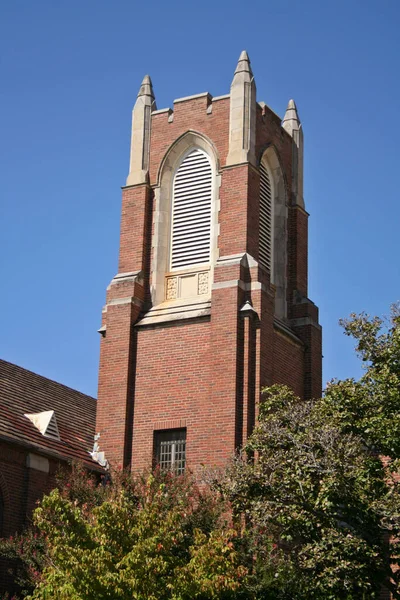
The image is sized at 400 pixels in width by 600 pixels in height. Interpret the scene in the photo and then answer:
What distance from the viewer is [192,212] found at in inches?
1218

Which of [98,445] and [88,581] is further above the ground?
[98,445]

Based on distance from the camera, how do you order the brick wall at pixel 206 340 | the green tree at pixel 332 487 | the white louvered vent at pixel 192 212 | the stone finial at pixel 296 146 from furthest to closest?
1. the stone finial at pixel 296 146
2. the white louvered vent at pixel 192 212
3. the brick wall at pixel 206 340
4. the green tree at pixel 332 487

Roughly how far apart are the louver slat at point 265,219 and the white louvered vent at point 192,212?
71.1 inches

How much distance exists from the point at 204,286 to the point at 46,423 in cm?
585

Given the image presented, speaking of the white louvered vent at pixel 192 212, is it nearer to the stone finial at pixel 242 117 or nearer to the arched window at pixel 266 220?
the stone finial at pixel 242 117

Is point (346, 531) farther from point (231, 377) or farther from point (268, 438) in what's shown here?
point (231, 377)

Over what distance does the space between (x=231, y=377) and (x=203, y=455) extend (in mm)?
2142

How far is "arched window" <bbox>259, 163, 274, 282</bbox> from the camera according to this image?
31.2m

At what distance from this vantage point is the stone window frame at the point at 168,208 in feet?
99.2

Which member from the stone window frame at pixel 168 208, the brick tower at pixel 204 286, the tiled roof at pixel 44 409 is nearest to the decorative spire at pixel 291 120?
the brick tower at pixel 204 286

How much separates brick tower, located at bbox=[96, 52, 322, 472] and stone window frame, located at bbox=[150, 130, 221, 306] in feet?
0.11

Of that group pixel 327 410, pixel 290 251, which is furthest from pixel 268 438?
pixel 290 251

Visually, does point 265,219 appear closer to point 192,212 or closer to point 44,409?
point 192,212

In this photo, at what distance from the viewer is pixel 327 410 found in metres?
22.3
